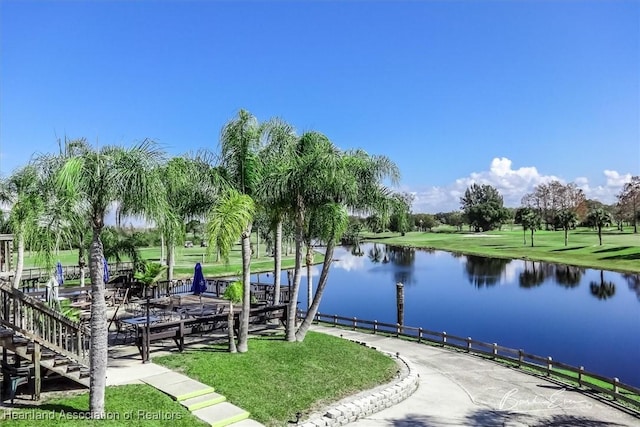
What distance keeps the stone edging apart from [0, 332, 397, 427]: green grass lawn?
35 centimetres

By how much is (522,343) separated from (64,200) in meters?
24.9

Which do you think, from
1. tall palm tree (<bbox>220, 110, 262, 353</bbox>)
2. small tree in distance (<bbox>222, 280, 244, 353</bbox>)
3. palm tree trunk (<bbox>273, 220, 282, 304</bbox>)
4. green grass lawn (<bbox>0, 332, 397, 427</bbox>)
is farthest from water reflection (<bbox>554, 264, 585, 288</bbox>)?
tall palm tree (<bbox>220, 110, 262, 353</bbox>)

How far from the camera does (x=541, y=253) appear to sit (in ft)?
220

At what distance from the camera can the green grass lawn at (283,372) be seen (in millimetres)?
10859

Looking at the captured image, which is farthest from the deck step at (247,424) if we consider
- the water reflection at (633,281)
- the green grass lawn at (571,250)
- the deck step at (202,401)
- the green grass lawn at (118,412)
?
the green grass lawn at (571,250)

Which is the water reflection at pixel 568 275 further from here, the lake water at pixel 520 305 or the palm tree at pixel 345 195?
the palm tree at pixel 345 195

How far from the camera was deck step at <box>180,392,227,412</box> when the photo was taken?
980cm

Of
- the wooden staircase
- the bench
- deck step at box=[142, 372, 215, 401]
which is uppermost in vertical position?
the wooden staircase

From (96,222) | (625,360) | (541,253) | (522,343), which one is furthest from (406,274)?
(96,222)

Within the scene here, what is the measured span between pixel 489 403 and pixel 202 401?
8.18 meters

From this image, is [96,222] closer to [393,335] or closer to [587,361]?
[393,335]

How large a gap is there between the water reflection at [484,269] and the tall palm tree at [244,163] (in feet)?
120

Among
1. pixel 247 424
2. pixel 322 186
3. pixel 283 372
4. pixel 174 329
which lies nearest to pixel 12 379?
pixel 174 329

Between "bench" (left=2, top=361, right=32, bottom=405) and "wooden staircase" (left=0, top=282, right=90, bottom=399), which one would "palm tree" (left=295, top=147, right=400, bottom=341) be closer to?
"wooden staircase" (left=0, top=282, right=90, bottom=399)
